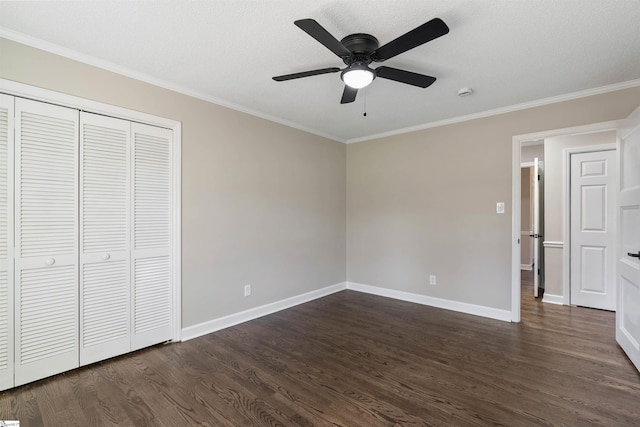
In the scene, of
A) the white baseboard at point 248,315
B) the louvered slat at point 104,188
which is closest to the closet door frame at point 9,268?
the louvered slat at point 104,188

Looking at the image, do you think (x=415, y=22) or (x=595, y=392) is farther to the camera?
(x=595, y=392)

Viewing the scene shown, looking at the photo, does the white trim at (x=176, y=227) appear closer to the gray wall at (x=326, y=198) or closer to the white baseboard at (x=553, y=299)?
the gray wall at (x=326, y=198)

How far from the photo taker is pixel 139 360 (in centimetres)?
257

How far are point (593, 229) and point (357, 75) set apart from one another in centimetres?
398

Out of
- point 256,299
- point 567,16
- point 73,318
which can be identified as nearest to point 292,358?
point 256,299

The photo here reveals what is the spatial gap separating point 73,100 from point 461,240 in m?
4.22

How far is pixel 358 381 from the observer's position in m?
2.25

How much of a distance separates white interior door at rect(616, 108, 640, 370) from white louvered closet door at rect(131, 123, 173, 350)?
13.1 ft

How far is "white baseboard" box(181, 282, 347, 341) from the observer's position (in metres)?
3.05

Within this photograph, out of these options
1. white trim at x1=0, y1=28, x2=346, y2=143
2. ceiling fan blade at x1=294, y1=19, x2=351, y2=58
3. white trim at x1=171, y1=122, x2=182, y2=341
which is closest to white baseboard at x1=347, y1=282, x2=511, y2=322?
white trim at x1=171, y1=122, x2=182, y2=341

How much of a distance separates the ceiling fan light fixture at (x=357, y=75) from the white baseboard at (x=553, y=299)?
4197 mm

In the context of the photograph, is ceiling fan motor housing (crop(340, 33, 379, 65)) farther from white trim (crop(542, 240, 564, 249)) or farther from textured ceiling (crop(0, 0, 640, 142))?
white trim (crop(542, 240, 564, 249))

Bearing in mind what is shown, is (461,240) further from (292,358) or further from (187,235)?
(187,235)

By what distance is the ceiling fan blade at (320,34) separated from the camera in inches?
61.9
